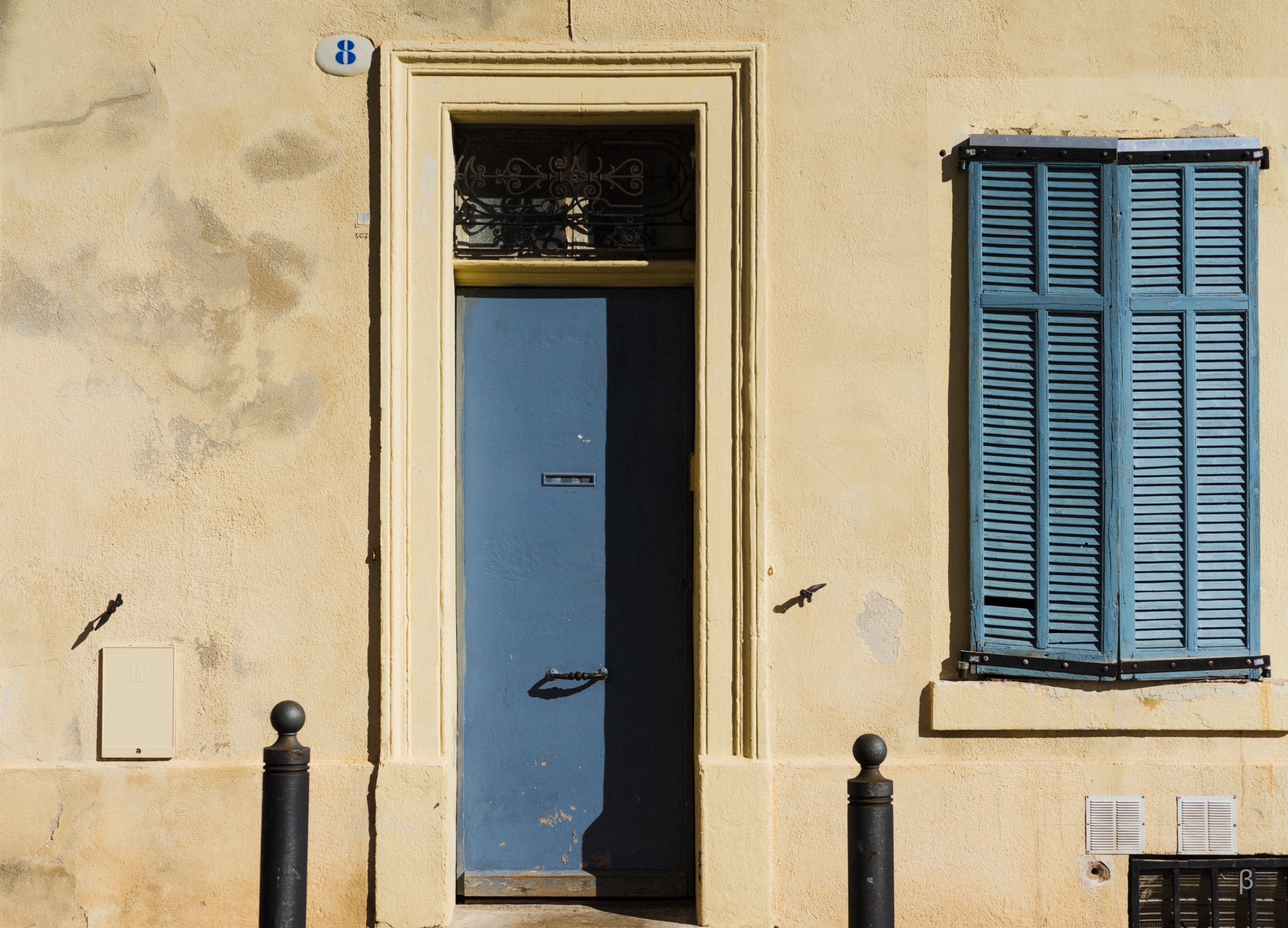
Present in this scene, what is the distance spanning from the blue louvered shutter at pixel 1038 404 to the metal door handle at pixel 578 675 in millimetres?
1574

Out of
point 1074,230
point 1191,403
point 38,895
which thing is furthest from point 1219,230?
point 38,895

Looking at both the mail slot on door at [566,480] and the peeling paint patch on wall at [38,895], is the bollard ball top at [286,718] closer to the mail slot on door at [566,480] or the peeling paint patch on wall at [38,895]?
the mail slot on door at [566,480]

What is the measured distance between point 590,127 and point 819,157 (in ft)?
3.31

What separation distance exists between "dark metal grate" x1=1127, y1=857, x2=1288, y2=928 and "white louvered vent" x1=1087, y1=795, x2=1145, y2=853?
0.09m

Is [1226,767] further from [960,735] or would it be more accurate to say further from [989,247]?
[989,247]

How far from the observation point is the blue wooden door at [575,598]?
4809mm

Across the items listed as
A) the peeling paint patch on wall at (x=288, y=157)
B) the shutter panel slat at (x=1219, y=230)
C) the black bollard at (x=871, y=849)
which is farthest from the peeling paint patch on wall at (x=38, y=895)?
the shutter panel slat at (x=1219, y=230)

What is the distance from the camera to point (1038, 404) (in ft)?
15.2

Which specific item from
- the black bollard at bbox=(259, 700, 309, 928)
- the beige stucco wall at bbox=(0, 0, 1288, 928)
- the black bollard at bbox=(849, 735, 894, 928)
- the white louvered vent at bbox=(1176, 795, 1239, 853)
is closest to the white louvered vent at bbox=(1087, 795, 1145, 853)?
the beige stucco wall at bbox=(0, 0, 1288, 928)

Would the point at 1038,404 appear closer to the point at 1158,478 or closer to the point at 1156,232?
the point at 1158,478

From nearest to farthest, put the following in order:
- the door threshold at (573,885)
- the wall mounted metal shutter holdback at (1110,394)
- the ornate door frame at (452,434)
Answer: the ornate door frame at (452,434) → the wall mounted metal shutter holdback at (1110,394) → the door threshold at (573,885)

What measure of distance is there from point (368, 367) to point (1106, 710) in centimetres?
338

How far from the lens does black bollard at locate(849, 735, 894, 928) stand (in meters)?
3.27

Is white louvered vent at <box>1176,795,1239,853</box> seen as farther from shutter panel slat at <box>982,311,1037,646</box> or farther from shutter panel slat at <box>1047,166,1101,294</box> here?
shutter panel slat at <box>1047,166,1101,294</box>
